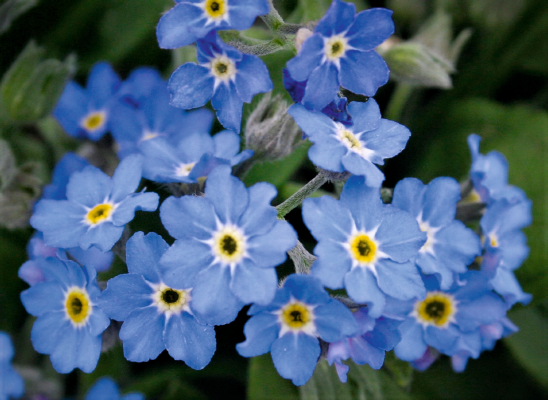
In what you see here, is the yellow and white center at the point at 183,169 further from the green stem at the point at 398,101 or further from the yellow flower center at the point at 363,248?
the green stem at the point at 398,101

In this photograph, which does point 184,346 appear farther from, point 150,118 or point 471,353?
point 150,118

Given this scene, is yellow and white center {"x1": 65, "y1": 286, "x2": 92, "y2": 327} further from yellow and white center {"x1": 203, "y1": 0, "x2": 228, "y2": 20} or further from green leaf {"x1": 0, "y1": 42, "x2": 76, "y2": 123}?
green leaf {"x1": 0, "y1": 42, "x2": 76, "y2": 123}

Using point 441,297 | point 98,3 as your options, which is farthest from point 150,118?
point 441,297

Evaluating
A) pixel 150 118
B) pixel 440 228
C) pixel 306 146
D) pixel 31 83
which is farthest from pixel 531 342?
pixel 31 83

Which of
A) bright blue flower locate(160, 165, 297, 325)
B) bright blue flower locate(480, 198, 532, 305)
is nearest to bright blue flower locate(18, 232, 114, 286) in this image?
bright blue flower locate(160, 165, 297, 325)

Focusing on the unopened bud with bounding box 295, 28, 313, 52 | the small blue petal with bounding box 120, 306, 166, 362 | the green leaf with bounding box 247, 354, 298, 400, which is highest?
the unopened bud with bounding box 295, 28, 313, 52

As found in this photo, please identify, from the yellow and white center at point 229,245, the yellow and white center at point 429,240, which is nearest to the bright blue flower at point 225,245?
the yellow and white center at point 229,245
